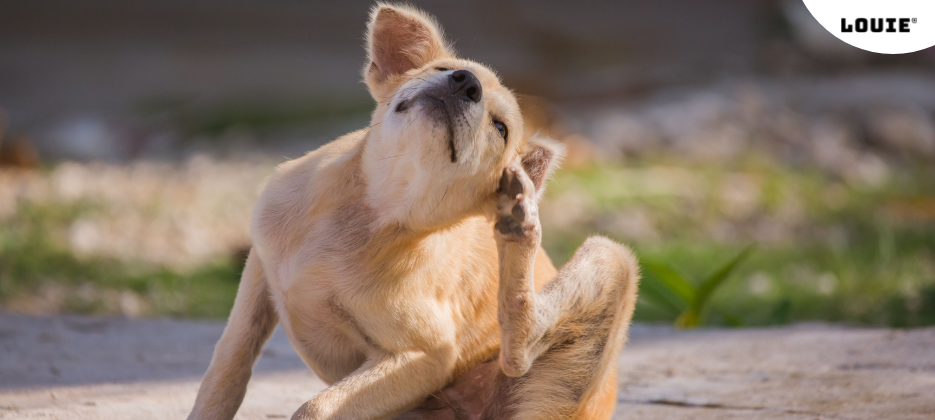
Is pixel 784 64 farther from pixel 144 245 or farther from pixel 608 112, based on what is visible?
pixel 144 245

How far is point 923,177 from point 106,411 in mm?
8736

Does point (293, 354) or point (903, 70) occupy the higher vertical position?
point (293, 354)

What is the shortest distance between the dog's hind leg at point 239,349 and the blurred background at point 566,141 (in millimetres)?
2423

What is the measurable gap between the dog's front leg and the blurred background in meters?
2.52

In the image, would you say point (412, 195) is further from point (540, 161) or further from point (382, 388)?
point (382, 388)

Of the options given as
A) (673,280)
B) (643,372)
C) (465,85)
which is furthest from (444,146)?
(673,280)

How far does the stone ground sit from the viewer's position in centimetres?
294

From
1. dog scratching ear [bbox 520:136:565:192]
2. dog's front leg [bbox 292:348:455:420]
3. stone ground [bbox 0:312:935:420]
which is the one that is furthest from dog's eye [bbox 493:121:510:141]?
stone ground [bbox 0:312:935:420]

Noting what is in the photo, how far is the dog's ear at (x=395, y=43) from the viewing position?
3.02 metres

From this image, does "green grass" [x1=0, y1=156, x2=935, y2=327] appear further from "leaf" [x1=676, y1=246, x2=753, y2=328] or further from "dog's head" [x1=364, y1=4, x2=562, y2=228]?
"dog's head" [x1=364, y1=4, x2=562, y2=228]

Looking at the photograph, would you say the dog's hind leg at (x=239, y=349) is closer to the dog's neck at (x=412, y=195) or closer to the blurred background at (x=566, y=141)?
the dog's neck at (x=412, y=195)

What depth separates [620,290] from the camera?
288cm

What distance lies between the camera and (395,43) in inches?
121

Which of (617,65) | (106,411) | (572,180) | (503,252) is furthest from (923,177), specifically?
(106,411)
